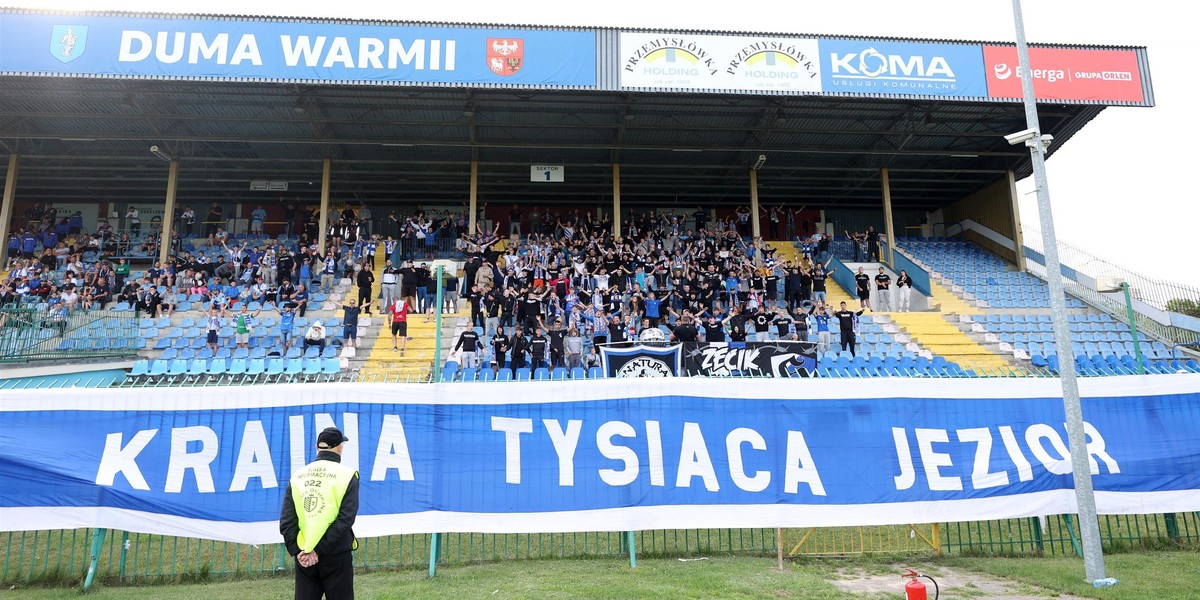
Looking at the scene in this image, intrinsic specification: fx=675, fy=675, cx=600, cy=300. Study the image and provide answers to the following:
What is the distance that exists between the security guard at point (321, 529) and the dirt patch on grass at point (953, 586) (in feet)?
15.8

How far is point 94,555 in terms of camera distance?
277 inches

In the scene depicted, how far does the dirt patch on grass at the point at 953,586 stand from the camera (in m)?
6.55

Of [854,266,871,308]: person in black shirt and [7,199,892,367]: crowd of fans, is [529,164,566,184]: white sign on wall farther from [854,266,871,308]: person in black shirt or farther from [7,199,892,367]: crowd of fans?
[854,266,871,308]: person in black shirt

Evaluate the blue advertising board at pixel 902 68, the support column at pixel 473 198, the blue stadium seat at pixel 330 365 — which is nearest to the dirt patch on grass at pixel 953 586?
the blue stadium seat at pixel 330 365

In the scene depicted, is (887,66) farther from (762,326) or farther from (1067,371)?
(1067,371)

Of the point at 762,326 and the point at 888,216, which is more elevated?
the point at 888,216

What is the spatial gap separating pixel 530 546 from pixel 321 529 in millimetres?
3896

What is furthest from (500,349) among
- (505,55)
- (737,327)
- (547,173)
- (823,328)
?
(547,173)

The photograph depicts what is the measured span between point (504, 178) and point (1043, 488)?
78.7 ft

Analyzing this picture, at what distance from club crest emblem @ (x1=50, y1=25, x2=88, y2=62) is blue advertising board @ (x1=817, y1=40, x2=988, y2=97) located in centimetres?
2144

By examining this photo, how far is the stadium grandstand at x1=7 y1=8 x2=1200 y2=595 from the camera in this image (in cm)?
744

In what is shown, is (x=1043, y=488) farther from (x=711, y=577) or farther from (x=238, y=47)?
(x=238, y=47)

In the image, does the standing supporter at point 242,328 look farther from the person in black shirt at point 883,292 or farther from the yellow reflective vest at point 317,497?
the person in black shirt at point 883,292

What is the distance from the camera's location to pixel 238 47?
19.3m
